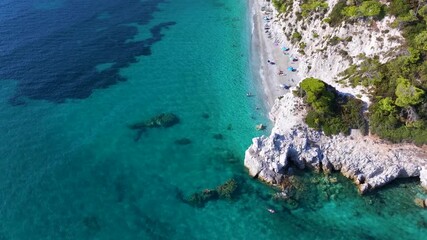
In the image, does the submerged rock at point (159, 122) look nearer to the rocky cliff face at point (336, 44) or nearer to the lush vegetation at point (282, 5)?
the rocky cliff face at point (336, 44)

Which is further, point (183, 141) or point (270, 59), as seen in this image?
point (270, 59)

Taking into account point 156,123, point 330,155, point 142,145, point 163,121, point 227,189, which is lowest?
point 227,189

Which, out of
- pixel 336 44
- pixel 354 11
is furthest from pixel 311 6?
pixel 336 44

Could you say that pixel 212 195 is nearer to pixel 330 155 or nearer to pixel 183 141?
pixel 183 141

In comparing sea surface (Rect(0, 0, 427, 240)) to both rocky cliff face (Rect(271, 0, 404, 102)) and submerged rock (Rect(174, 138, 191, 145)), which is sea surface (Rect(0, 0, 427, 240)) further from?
rocky cliff face (Rect(271, 0, 404, 102))

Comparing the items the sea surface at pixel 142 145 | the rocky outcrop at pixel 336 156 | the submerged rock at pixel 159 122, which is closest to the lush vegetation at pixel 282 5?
the sea surface at pixel 142 145

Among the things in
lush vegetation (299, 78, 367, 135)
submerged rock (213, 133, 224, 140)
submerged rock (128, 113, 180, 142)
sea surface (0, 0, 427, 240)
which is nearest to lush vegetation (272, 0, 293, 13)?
sea surface (0, 0, 427, 240)
